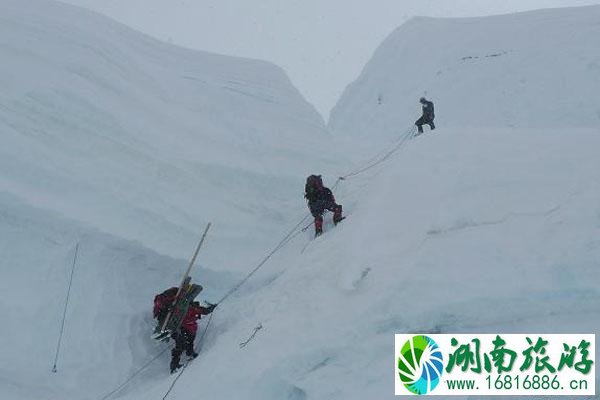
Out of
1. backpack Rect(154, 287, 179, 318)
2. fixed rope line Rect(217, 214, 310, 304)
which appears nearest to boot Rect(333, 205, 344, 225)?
fixed rope line Rect(217, 214, 310, 304)

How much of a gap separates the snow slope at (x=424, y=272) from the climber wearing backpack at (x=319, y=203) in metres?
0.41

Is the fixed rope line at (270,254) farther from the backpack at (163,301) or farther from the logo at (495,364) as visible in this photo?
the logo at (495,364)

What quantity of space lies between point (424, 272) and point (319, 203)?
3599 mm

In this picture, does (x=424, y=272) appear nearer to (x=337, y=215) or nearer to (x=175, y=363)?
(x=337, y=215)

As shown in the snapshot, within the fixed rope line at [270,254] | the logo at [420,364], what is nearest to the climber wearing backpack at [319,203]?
the fixed rope line at [270,254]

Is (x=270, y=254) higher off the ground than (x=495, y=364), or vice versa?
(x=270, y=254)

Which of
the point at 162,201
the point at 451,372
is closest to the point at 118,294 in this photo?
the point at 162,201

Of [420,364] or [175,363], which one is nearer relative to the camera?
[420,364]

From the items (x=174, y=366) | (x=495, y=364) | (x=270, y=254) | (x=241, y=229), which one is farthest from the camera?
(x=241, y=229)

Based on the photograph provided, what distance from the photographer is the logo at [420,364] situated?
5.77 m

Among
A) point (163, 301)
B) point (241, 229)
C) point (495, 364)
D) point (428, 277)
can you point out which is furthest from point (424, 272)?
point (241, 229)

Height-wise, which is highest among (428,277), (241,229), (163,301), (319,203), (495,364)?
(319,203)

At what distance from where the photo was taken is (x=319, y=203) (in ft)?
33.1

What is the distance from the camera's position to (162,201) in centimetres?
1080
